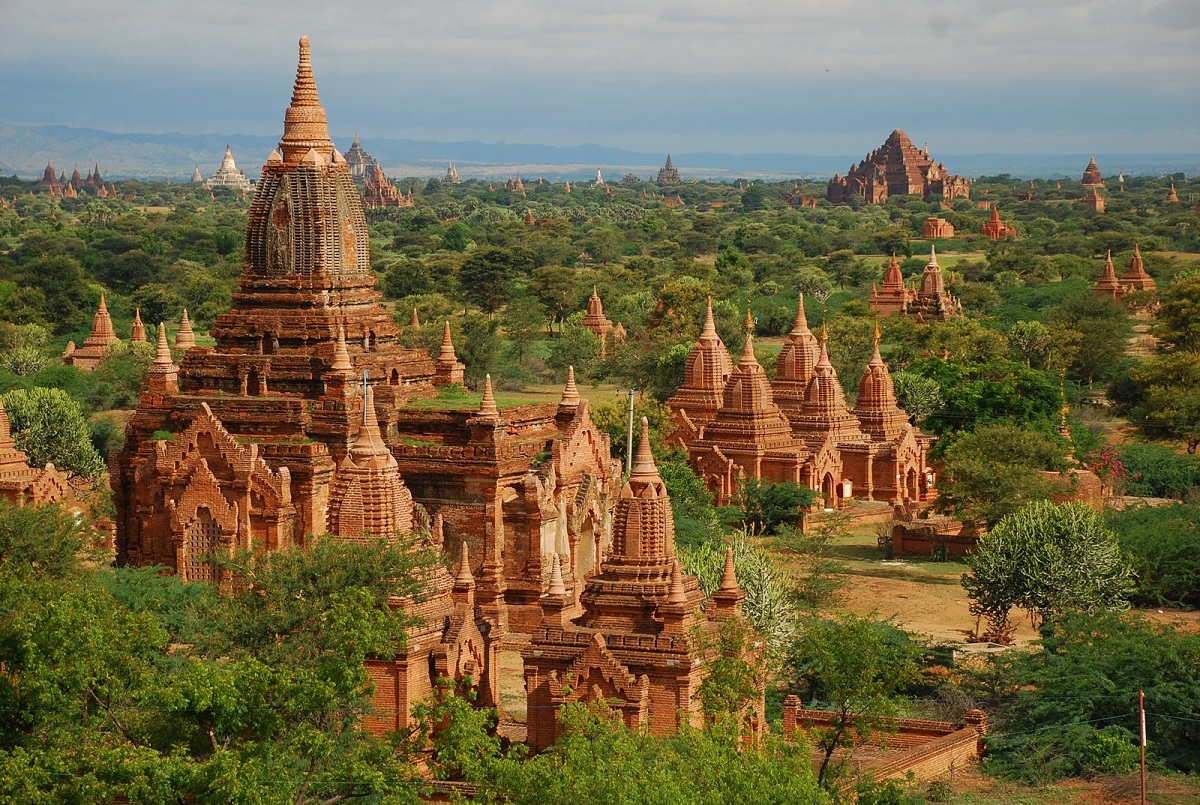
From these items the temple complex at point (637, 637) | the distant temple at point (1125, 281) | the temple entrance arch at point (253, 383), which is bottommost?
the temple complex at point (637, 637)

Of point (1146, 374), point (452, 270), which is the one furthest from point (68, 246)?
point (1146, 374)

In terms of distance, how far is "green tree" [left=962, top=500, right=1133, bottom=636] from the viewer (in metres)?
40.4

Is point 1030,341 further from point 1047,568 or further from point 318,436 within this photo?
point 318,436

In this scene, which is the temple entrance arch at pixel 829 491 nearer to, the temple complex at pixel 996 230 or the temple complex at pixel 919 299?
the temple complex at pixel 919 299

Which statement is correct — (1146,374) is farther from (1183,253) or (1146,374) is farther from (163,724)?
(1183,253)

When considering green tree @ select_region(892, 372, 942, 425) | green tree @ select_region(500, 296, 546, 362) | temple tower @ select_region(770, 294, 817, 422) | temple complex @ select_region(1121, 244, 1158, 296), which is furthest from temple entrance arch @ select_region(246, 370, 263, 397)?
temple complex @ select_region(1121, 244, 1158, 296)

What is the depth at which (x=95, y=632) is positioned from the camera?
2573cm

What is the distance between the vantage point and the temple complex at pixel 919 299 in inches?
3664

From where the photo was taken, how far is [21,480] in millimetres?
46062

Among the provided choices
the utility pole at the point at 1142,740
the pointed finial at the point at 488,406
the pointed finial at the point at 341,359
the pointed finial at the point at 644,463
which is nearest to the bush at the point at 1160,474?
the pointed finial at the point at 488,406

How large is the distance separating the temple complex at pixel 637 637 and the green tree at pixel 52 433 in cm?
2877

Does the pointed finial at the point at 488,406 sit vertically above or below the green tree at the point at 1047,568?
above

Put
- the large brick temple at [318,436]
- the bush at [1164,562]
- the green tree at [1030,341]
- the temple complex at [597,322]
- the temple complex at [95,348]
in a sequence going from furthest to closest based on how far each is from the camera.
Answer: the temple complex at [597,322] → the green tree at [1030,341] → the temple complex at [95,348] → the bush at [1164,562] → the large brick temple at [318,436]

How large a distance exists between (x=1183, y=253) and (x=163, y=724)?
125 meters
